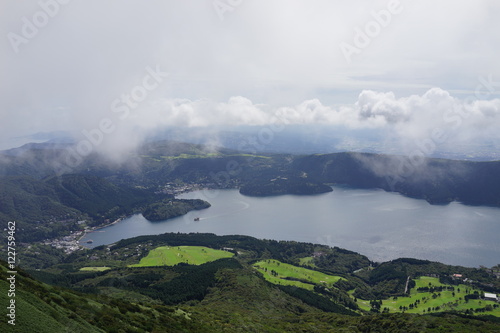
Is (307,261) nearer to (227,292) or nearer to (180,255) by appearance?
(180,255)

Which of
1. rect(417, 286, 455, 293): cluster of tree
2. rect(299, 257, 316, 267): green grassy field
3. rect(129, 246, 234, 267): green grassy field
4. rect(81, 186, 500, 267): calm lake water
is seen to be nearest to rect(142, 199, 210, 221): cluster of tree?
rect(81, 186, 500, 267): calm lake water

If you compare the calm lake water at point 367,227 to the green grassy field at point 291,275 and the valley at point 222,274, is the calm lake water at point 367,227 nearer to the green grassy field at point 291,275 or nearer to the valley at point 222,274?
the valley at point 222,274

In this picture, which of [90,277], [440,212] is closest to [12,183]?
[90,277]

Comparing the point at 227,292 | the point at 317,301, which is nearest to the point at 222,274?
the point at 227,292

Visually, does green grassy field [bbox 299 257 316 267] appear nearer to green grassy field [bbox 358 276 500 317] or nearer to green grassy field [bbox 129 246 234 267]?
green grassy field [bbox 129 246 234 267]

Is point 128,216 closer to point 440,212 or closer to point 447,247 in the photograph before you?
point 447,247
